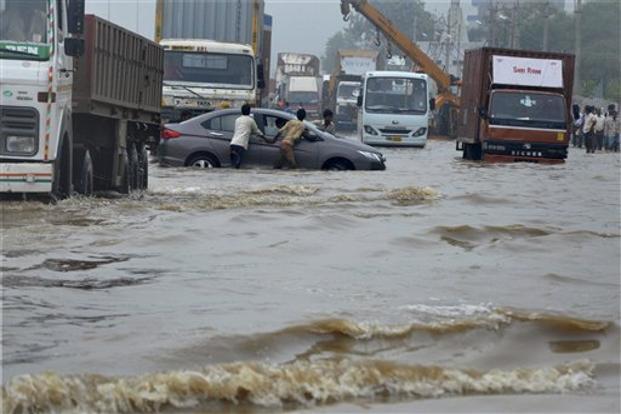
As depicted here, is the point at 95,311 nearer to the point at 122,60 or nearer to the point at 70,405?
the point at 70,405

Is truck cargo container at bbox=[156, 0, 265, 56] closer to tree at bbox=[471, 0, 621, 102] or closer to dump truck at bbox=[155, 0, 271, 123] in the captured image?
dump truck at bbox=[155, 0, 271, 123]

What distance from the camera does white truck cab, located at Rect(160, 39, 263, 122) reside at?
1033 inches

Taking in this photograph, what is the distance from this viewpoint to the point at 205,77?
26.5 meters

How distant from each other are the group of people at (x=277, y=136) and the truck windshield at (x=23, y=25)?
825 cm

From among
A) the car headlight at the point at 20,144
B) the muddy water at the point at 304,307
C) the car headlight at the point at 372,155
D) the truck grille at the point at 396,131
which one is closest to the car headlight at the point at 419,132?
the truck grille at the point at 396,131

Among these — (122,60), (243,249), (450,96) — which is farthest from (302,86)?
(243,249)

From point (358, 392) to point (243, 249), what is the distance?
5.34 m

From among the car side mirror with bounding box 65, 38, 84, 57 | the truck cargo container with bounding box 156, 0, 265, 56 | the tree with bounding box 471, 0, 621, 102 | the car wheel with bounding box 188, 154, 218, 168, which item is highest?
the tree with bounding box 471, 0, 621, 102

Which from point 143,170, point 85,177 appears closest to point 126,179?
point 143,170

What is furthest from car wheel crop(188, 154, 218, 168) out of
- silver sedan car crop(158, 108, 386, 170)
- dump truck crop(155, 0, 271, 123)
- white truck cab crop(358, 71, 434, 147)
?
white truck cab crop(358, 71, 434, 147)

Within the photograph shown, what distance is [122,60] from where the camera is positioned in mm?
17156

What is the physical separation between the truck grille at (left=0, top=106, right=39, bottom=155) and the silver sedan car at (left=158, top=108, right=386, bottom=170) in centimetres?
899

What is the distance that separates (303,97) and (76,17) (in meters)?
50.8

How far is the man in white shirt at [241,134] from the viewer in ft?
71.0
